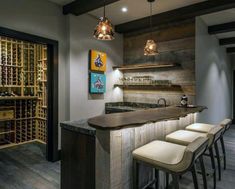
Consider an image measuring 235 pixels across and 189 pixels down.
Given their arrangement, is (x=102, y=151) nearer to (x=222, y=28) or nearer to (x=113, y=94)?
(x=113, y=94)

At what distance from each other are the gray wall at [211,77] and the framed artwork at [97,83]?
81.7 inches

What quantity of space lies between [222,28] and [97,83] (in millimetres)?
3359

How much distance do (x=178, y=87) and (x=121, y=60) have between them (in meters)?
1.76

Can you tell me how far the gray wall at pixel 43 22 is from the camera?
3020 millimetres

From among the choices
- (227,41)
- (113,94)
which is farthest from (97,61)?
(227,41)


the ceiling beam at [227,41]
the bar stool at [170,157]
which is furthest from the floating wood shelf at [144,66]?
the ceiling beam at [227,41]

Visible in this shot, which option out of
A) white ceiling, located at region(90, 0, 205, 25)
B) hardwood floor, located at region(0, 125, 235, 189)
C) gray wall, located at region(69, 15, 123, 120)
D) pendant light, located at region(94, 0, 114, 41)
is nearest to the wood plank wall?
white ceiling, located at region(90, 0, 205, 25)

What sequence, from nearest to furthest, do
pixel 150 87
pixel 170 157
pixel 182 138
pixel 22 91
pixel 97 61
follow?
pixel 170 157
pixel 182 138
pixel 97 61
pixel 150 87
pixel 22 91

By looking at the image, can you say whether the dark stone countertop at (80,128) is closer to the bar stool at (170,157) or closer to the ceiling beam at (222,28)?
the bar stool at (170,157)

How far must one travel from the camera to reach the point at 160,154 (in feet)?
5.96

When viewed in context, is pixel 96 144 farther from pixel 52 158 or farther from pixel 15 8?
pixel 15 8

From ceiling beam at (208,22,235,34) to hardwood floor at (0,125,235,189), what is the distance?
2.85 m

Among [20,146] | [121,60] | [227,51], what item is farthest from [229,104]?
[20,146]

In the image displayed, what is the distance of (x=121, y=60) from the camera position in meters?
5.21
